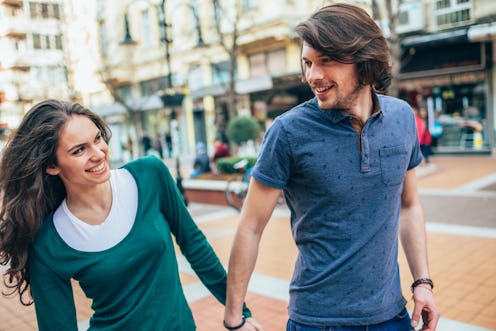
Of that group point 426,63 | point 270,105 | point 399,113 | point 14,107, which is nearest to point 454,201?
point 399,113

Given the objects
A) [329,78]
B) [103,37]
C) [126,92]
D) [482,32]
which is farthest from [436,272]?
[103,37]

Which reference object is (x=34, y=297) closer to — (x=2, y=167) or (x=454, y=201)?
(x=2, y=167)

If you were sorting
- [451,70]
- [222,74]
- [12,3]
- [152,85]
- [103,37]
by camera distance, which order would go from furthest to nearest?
[12,3] → [103,37] → [152,85] → [222,74] → [451,70]

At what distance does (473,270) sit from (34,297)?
4817 mm

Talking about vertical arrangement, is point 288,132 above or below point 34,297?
above

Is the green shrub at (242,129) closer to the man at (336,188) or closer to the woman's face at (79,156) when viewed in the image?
the woman's face at (79,156)

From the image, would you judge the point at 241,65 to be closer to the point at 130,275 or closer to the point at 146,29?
the point at 146,29

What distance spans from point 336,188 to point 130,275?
89 centimetres

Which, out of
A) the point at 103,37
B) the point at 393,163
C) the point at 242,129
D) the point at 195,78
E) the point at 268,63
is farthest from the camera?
the point at 103,37

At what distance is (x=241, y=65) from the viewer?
25.0 meters

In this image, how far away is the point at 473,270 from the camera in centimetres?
533

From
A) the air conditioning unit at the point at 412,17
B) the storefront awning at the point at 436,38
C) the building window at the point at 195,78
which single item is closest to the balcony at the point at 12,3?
the building window at the point at 195,78

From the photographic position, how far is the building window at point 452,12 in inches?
687

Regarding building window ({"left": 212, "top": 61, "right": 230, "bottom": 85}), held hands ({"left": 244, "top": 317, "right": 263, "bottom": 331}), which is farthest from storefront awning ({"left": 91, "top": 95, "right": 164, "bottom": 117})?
held hands ({"left": 244, "top": 317, "right": 263, "bottom": 331})
